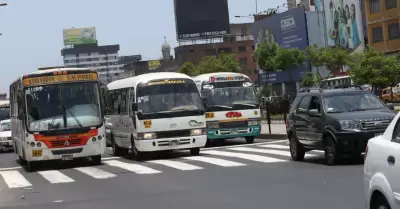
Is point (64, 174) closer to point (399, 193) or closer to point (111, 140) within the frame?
point (111, 140)

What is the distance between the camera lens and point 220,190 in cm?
1359

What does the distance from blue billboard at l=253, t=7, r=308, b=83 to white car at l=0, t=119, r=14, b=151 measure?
44.2 m

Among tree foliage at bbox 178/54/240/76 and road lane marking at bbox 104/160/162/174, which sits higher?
tree foliage at bbox 178/54/240/76

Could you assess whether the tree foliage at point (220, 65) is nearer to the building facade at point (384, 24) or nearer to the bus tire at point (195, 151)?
the building facade at point (384, 24)

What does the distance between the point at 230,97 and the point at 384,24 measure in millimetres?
39058

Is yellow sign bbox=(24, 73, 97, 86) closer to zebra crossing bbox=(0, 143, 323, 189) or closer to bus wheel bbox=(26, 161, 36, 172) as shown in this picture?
bus wheel bbox=(26, 161, 36, 172)

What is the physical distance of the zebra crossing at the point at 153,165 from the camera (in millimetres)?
18531

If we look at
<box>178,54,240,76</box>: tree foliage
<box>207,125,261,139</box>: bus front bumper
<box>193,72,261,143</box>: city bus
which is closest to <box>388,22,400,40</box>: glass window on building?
<box>178,54,240,76</box>: tree foliage

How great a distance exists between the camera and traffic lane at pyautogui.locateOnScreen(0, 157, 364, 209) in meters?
11.8

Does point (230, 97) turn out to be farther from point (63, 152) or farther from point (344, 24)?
point (344, 24)

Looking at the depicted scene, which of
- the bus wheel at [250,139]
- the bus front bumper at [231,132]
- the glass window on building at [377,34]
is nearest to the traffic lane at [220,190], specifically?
the bus front bumper at [231,132]

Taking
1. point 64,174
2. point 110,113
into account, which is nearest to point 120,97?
point 110,113

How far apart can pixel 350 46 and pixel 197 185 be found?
5988cm

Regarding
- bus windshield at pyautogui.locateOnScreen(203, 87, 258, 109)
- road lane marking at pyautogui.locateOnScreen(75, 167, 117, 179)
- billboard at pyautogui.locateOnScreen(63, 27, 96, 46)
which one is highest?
billboard at pyautogui.locateOnScreen(63, 27, 96, 46)
